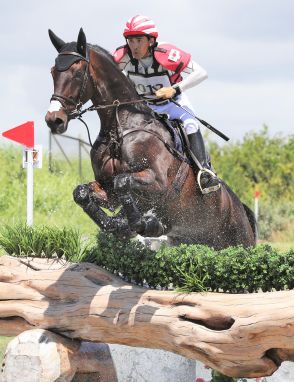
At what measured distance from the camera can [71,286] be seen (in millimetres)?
6238

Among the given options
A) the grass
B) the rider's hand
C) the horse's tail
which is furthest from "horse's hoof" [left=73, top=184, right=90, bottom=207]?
the grass

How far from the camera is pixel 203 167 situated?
697 cm

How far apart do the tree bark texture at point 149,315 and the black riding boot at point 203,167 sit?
1226 mm

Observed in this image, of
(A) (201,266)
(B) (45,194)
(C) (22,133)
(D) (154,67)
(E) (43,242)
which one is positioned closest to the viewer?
(A) (201,266)

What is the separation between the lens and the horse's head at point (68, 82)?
5.70m

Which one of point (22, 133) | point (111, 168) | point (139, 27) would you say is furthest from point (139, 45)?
point (22, 133)

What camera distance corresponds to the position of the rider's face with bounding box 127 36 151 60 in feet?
21.1

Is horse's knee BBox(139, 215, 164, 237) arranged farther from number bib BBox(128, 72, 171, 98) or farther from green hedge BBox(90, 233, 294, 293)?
number bib BBox(128, 72, 171, 98)

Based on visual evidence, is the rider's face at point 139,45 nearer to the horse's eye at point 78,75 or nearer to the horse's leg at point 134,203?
the horse's eye at point 78,75

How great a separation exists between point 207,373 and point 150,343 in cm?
200

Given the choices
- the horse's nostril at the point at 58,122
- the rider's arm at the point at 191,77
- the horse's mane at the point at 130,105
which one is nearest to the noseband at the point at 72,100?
the horse's nostril at the point at 58,122

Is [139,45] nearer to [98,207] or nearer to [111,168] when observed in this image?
[111,168]

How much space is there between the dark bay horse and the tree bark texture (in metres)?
0.50

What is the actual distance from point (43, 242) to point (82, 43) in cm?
173
